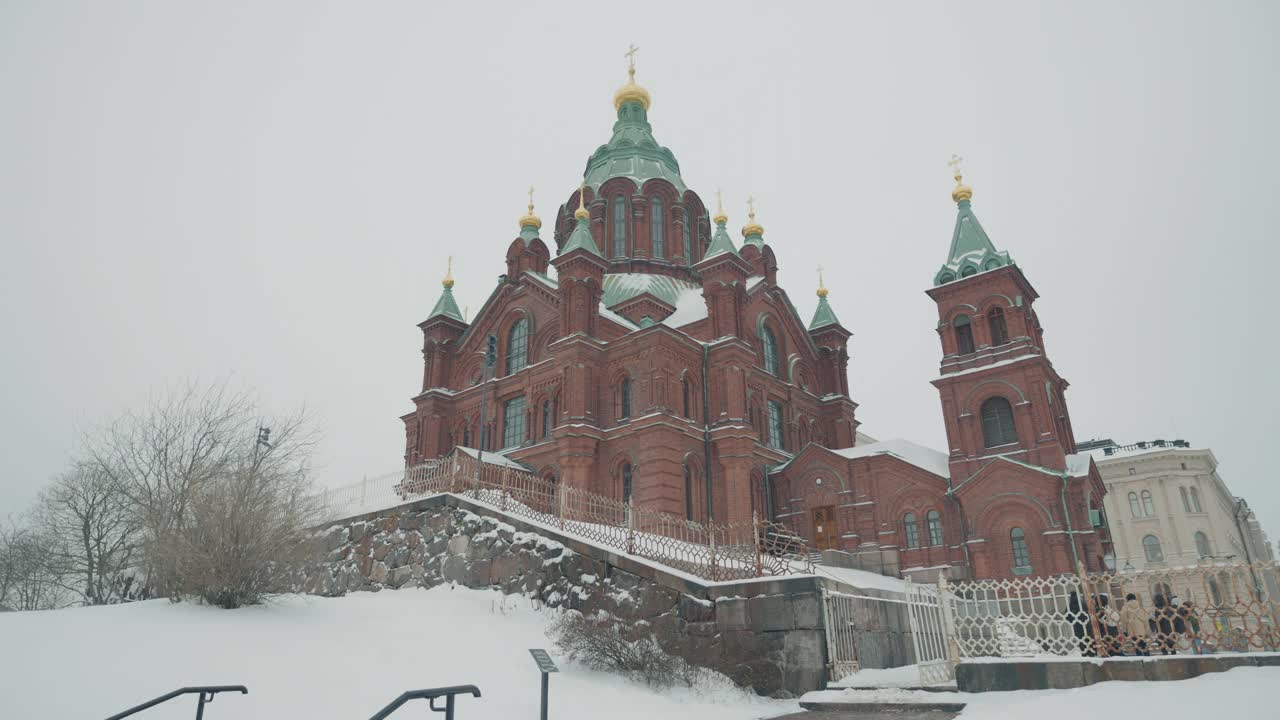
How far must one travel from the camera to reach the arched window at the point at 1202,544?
47.6m

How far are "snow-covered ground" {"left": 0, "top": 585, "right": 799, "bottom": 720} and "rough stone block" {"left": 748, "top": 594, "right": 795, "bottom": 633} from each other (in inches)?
41.4

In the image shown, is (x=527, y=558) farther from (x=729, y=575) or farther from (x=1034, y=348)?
(x=1034, y=348)

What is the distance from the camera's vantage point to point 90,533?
24.5m

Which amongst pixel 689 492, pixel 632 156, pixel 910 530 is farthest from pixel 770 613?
pixel 632 156

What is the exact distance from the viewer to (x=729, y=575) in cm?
1316

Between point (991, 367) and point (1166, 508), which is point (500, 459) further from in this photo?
point (1166, 508)

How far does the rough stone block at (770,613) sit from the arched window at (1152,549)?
48.3 meters

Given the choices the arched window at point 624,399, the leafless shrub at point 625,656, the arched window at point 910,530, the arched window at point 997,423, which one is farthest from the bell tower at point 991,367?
the leafless shrub at point 625,656

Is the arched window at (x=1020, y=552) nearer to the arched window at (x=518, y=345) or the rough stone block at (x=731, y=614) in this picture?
the rough stone block at (x=731, y=614)

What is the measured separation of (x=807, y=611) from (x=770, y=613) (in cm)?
63

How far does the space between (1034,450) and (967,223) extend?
9558mm

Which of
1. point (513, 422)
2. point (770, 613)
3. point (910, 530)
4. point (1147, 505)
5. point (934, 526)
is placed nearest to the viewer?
point (770, 613)

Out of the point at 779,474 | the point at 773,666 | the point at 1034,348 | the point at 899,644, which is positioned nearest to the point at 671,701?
the point at 773,666

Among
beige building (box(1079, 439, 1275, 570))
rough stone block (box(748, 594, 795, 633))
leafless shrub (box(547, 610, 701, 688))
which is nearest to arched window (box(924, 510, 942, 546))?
rough stone block (box(748, 594, 795, 633))
